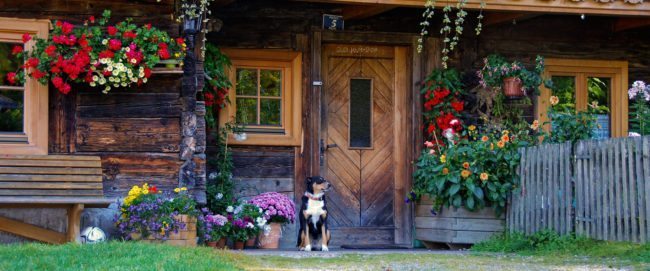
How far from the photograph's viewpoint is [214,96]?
1111cm

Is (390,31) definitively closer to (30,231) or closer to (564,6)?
(564,6)

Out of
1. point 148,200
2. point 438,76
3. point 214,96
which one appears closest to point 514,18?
point 438,76

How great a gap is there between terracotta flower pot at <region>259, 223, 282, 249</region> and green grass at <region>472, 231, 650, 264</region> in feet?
6.81

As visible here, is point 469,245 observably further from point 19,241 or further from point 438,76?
point 19,241

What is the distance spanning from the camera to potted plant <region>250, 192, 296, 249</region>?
428 inches

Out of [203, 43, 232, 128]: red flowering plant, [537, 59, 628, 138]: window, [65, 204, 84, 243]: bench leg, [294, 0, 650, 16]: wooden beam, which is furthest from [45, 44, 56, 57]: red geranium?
[537, 59, 628, 138]: window

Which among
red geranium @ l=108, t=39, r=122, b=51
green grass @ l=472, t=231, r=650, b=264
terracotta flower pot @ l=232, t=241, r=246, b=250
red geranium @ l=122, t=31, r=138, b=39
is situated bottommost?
terracotta flower pot @ l=232, t=241, r=246, b=250

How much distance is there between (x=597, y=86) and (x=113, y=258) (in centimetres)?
733

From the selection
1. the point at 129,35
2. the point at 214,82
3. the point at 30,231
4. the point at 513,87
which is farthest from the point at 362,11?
the point at 30,231

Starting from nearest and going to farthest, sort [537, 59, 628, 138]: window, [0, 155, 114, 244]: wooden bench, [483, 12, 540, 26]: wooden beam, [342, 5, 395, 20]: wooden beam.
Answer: [0, 155, 114, 244]: wooden bench
[342, 5, 395, 20]: wooden beam
[483, 12, 540, 26]: wooden beam
[537, 59, 628, 138]: window

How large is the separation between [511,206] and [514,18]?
216cm

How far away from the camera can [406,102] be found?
12.2m

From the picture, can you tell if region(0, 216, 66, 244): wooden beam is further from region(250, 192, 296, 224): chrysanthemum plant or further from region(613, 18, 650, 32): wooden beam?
region(613, 18, 650, 32): wooden beam

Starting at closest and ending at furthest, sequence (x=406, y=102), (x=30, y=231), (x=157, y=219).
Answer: (x=157, y=219)
(x=30, y=231)
(x=406, y=102)
